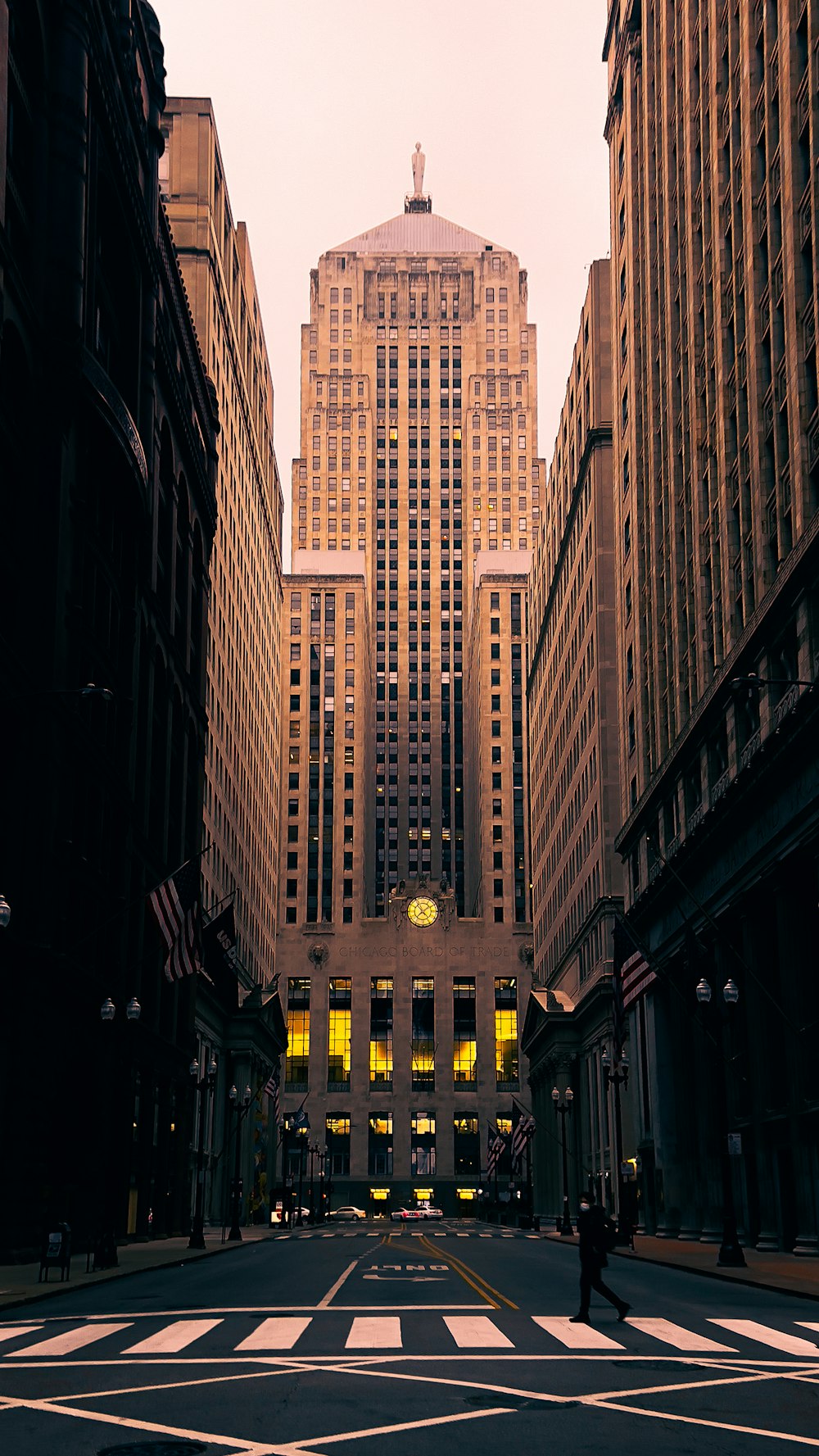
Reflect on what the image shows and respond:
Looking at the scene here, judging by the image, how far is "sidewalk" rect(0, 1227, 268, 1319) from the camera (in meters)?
28.6

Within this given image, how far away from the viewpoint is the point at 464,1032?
7126 inches

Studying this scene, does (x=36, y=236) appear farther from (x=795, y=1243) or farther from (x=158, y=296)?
(x=795, y=1243)

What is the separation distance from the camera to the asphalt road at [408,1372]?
12406 millimetres

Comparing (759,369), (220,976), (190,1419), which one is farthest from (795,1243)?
(220,976)

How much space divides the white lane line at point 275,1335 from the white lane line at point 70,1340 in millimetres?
2020

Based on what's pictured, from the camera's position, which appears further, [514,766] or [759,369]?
→ [514,766]

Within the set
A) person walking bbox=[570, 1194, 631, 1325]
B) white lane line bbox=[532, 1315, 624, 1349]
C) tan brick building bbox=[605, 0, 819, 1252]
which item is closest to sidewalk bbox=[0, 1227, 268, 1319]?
white lane line bbox=[532, 1315, 624, 1349]

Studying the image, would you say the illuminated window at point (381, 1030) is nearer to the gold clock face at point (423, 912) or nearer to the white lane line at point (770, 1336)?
the gold clock face at point (423, 912)

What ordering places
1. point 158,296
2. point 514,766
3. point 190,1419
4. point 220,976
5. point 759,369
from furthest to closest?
1. point 514,766
2. point 220,976
3. point 158,296
4. point 759,369
5. point 190,1419

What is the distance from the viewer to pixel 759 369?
5109cm

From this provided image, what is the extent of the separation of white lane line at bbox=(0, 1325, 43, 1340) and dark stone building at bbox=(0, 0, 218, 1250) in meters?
11.3

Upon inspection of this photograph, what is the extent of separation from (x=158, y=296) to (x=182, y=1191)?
40045 millimetres

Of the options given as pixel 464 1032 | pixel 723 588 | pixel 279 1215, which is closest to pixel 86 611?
pixel 723 588

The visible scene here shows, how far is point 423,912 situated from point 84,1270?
145946 mm
